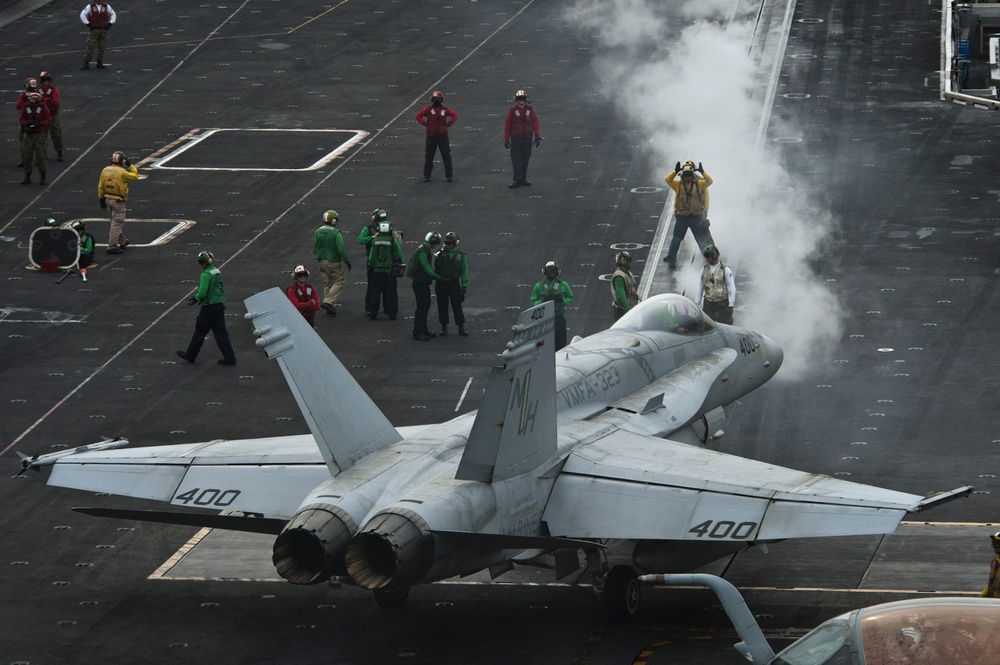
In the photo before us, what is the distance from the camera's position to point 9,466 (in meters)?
23.7

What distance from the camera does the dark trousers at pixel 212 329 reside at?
1103 inches

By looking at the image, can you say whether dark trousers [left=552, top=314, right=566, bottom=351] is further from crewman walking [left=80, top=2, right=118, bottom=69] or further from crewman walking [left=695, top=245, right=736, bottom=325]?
Answer: crewman walking [left=80, top=2, right=118, bottom=69]

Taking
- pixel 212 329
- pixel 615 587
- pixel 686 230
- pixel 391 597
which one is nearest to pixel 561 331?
pixel 686 230

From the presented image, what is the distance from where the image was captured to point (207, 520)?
16.4 meters

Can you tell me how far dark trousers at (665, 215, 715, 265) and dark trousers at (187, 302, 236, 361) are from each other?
936 centimetres

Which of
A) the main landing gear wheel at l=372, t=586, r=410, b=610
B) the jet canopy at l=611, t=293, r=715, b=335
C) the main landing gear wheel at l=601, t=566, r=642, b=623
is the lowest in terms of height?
the main landing gear wheel at l=372, t=586, r=410, b=610

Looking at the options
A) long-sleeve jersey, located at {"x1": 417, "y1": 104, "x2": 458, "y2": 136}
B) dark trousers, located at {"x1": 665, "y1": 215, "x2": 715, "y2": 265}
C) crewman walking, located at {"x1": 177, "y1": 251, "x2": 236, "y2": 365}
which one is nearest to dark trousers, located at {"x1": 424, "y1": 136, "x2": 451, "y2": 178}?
long-sleeve jersey, located at {"x1": 417, "y1": 104, "x2": 458, "y2": 136}

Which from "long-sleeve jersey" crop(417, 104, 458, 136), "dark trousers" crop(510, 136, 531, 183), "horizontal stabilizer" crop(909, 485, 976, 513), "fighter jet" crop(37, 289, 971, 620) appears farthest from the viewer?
"long-sleeve jersey" crop(417, 104, 458, 136)

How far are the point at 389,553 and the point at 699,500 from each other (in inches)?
146

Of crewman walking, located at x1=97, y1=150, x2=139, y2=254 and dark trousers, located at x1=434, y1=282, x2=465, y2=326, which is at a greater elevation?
crewman walking, located at x1=97, y1=150, x2=139, y2=254

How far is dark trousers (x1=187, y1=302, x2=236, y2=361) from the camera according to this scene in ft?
91.9

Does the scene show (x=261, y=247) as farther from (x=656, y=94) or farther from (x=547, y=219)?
(x=656, y=94)

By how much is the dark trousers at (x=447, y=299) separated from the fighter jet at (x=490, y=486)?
9.16 meters

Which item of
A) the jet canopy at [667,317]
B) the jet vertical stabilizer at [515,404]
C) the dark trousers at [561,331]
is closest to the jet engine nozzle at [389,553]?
the jet vertical stabilizer at [515,404]
